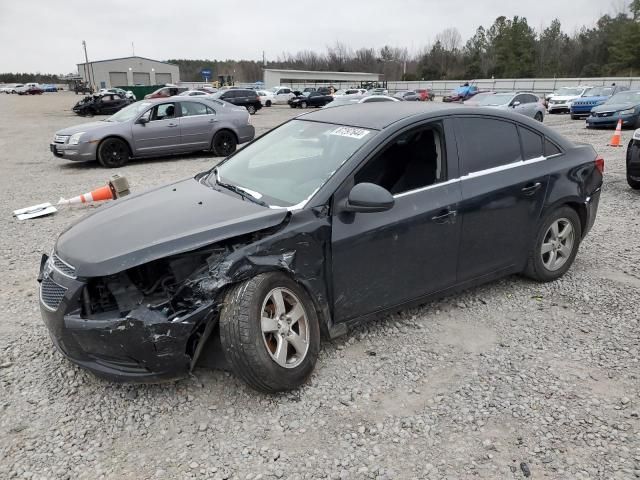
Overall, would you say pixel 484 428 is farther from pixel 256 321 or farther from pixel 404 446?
pixel 256 321

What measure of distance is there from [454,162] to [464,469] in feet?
6.90

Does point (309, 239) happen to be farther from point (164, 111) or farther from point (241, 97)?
point (241, 97)

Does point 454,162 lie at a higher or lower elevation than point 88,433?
higher

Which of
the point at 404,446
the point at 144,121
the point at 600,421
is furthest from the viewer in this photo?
the point at 144,121

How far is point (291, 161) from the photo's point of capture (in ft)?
12.2

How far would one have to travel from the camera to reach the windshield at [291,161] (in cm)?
331

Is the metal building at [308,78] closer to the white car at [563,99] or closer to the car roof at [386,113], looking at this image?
the white car at [563,99]

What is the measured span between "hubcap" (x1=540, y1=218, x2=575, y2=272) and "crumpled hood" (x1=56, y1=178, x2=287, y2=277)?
2551mm

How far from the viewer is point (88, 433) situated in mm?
2695

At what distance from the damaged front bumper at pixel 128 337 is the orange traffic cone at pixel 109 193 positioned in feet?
14.8

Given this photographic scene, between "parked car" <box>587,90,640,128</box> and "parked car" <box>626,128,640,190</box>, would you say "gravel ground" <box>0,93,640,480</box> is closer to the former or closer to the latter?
"parked car" <box>626,128,640,190</box>

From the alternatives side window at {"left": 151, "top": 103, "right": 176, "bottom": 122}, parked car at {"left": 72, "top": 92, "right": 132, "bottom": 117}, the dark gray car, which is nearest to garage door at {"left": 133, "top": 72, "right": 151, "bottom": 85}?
parked car at {"left": 72, "top": 92, "right": 132, "bottom": 117}

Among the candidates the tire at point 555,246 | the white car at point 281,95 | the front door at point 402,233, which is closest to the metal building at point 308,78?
the white car at point 281,95

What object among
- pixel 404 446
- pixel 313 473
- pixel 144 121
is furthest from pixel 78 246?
pixel 144 121
